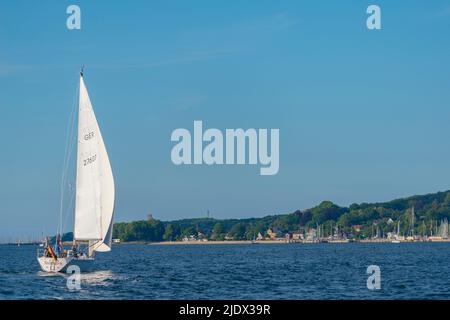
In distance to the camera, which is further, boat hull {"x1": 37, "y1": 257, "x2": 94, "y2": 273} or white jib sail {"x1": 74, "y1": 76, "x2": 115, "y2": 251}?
white jib sail {"x1": 74, "y1": 76, "x2": 115, "y2": 251}

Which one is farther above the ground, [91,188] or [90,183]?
[90,183]

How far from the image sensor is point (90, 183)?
79.8 metres

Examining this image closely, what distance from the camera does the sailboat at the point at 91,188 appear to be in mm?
79625

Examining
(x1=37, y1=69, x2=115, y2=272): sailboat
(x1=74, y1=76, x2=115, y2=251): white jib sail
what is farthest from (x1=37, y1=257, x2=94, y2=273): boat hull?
(x1=74, y1=76, x2=115, y2=251): white jib sail

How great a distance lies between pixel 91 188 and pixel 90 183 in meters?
0.46

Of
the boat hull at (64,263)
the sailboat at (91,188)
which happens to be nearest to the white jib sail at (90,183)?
the sailboat at (91,188)

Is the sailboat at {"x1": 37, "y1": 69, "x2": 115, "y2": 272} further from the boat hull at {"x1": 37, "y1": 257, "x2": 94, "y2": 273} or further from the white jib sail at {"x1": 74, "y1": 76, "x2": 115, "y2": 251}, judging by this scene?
the boat hull at {"x1": 37, "y1": 257, "x2": 94, "y2": 273}

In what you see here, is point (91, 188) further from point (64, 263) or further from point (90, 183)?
point (64, 263)

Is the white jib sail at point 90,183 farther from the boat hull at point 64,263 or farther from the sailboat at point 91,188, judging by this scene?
the boat hull at point 64,263

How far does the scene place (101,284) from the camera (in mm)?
67688

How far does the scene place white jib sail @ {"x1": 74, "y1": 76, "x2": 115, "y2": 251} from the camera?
79688mm

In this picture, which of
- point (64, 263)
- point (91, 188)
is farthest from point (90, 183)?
point (64, 263)
